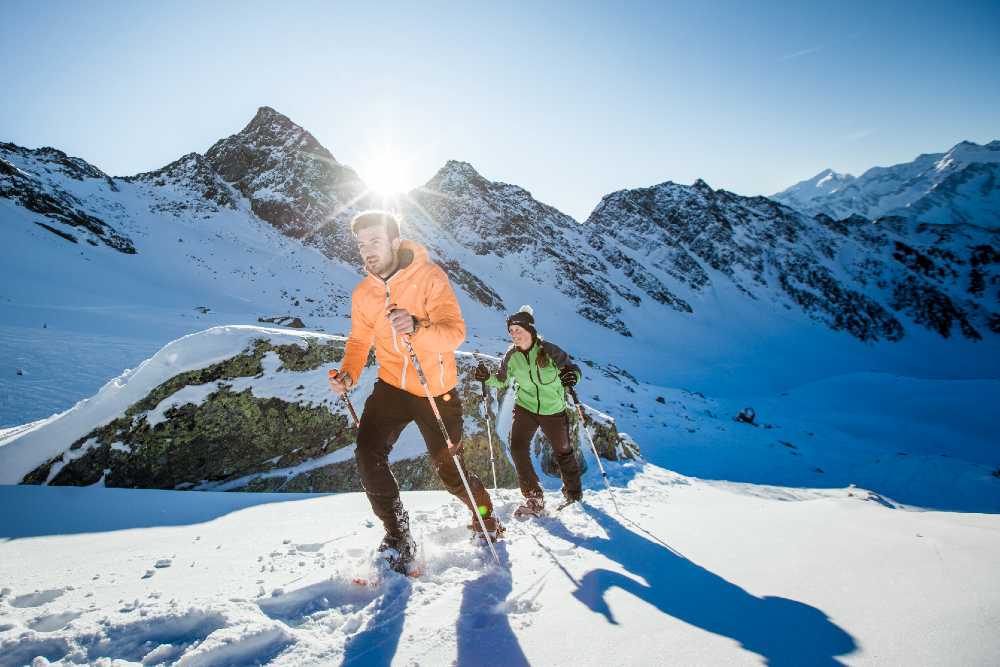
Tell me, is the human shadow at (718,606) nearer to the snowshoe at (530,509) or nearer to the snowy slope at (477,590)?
the snowy slope at (477,590)

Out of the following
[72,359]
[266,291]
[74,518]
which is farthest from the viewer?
[266,291]

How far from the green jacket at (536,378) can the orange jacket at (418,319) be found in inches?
66.3

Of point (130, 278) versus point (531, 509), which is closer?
point (531, 509)

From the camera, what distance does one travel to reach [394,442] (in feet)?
12.2

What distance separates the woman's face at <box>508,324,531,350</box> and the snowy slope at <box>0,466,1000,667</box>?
216 cm

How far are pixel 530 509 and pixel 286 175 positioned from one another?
181 feet

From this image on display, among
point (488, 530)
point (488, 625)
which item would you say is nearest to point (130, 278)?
point (488, 530)

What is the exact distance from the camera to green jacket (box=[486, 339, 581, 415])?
550 centimetres

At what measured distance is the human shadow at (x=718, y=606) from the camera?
2.03 metres

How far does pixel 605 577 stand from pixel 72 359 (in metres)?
16.5

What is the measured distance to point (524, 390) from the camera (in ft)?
18.6

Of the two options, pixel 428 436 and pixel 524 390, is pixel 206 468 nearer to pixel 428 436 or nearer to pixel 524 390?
pixel 428 436

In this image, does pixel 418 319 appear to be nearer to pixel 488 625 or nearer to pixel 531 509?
pixel 488 625

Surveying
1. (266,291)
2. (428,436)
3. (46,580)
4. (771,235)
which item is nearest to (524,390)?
(428,436)
